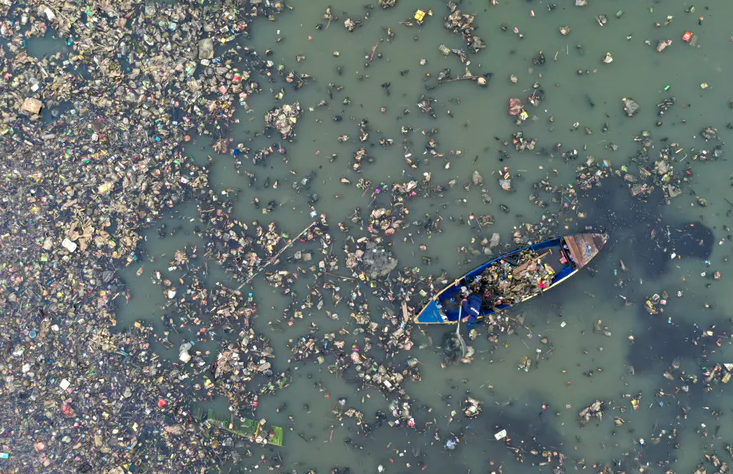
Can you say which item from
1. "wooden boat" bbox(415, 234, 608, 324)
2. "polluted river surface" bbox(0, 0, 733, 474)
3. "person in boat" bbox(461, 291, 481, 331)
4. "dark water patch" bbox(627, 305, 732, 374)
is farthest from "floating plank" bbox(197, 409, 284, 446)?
"dark water patch" bbox(627, 305, 732, 374)

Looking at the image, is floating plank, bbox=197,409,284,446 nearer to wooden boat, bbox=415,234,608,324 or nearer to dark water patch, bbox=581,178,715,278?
wooden boat, bbox=415,234,608,324

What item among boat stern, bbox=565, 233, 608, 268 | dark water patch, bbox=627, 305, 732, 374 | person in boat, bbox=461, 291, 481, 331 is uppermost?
boat stern, bbox=565, 233, 608, 268

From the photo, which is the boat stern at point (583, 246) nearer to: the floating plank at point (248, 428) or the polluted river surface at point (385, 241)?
the polluted river surface at point (385, 241)

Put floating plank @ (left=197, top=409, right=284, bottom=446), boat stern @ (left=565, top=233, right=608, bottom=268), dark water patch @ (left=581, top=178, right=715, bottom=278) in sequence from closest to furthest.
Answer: boat stern @ (left=565, top=233, right=608, bottom=268) → dark water patch @ (left=581, top=178, right=715, bottom=278) → floating plank @ (left=197, top=409, right=284, bottom=446)

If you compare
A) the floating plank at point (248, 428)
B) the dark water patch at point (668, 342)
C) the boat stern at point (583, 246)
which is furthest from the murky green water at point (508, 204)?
the boat stern at point (583, 246)

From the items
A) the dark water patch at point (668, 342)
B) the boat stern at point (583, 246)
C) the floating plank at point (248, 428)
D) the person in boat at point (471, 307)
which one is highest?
the boat stern at point (583, 246)

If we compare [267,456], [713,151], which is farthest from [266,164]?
[713,151]
